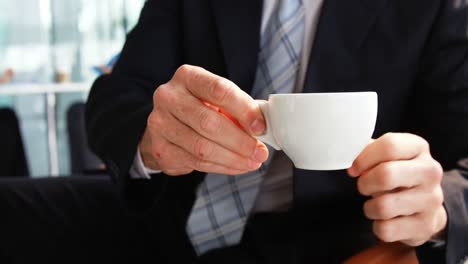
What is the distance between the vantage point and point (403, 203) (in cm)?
51

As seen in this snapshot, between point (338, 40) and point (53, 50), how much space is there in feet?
10.4

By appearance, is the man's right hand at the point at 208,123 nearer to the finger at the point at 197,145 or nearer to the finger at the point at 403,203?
the finger at the point at 197,145

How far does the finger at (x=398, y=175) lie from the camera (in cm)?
49

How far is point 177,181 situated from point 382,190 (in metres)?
0.38

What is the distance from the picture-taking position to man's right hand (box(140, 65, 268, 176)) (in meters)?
0.43

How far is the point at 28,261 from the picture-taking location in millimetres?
815

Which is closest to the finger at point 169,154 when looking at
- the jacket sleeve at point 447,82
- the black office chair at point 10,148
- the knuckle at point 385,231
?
the knuckle at point 385,231

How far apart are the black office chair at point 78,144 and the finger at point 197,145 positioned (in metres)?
2.03

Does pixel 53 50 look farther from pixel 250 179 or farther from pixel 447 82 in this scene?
pixel 447 82

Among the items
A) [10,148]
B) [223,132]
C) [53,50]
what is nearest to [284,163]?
[223,132]

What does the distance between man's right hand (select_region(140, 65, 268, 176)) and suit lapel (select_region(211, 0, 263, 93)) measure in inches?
9.3

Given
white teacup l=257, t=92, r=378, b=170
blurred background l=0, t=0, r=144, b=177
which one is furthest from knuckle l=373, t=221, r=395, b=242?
blurred background l=0, t=0, r=144, b=177

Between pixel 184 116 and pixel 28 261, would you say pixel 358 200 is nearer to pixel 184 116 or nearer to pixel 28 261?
pixel 184 116

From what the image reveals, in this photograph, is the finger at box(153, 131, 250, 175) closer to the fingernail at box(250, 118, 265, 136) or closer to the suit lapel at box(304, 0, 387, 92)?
the fingernail at box(250, 118, 265, 136)
